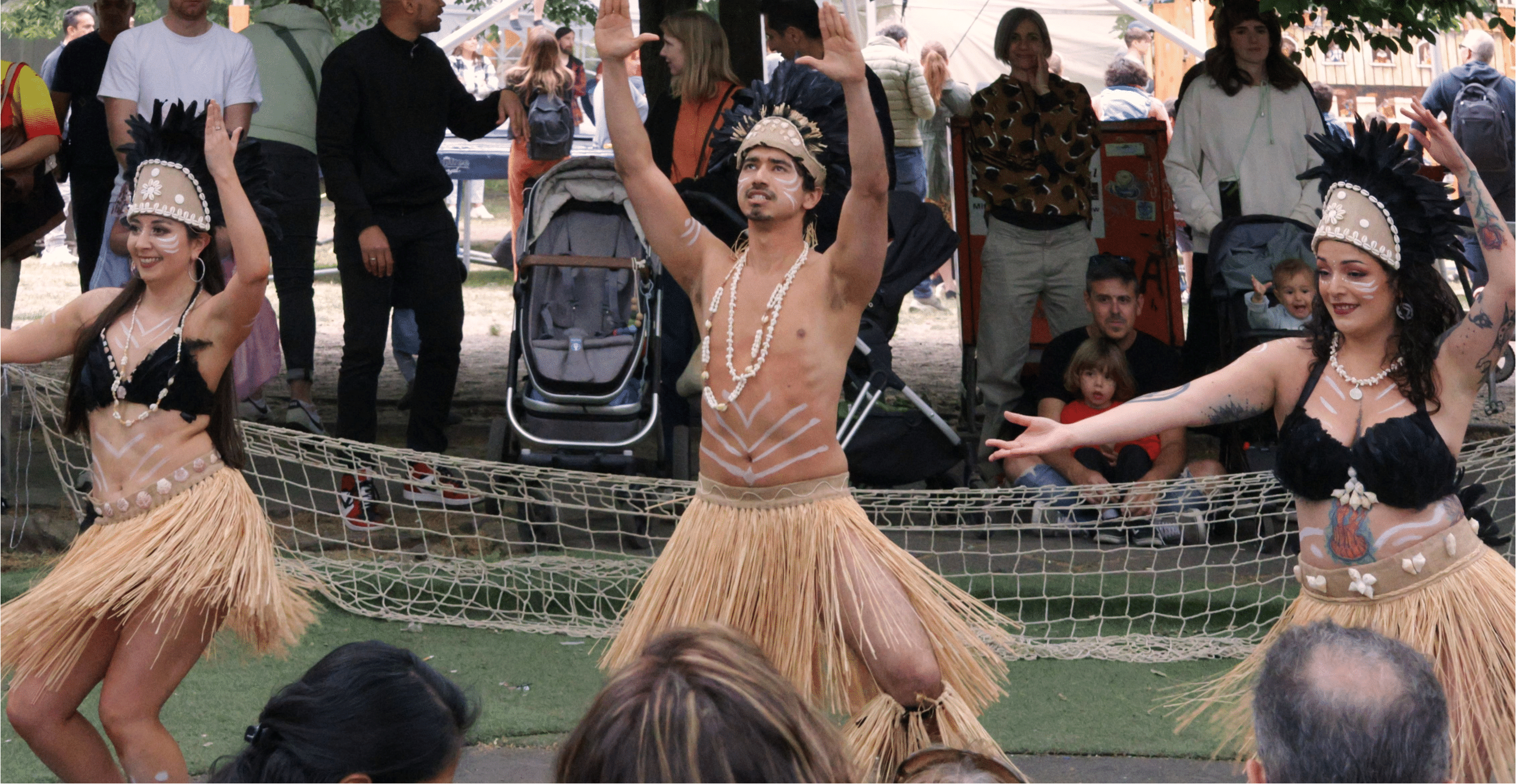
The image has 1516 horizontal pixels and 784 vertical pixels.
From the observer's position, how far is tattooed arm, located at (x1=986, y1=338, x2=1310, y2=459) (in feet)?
10.2

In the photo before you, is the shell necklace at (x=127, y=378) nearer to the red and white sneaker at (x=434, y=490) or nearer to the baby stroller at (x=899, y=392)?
the red and white sneaker at (x=434, y=490)

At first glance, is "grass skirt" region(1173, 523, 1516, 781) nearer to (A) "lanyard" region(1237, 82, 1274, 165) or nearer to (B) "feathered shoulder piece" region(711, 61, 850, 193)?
(B) "feathered shoulder piece" region(711, 61, 850, 193)

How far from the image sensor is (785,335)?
138 inches

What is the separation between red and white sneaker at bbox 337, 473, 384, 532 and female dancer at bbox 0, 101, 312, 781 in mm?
1481

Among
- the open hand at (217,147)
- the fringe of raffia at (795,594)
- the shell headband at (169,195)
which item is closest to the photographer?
the fringe of raffia at (795,594)

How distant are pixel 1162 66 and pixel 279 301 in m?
8.80

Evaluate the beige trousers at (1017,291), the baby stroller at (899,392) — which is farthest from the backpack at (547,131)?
the baby stroller at (899,392)

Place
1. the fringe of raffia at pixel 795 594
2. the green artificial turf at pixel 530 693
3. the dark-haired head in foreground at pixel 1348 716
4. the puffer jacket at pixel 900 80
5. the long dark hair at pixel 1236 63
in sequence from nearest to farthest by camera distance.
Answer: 1. the dark-haired head in foreground at pixel 1348 716
2. the fringe of raffia at pixel 795 594
3. the green artificial turf at pixel 530 693
4. the long dark hair at pixel 1236 63
5. the puffer jacket at pixel 900 80

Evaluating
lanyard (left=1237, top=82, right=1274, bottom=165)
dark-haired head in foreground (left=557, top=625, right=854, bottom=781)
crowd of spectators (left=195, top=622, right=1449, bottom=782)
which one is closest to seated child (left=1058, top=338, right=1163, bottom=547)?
lanyard (left=1237, top=82, right=1274, bottom=165)

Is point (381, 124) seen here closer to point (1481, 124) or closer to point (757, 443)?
point (757, 443)

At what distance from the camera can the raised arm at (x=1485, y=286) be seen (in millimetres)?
3053

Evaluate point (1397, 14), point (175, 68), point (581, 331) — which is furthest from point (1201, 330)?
point (175, 68)

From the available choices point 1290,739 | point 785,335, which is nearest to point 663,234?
point 785,335

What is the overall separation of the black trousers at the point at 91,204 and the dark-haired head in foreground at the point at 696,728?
18.7ft
